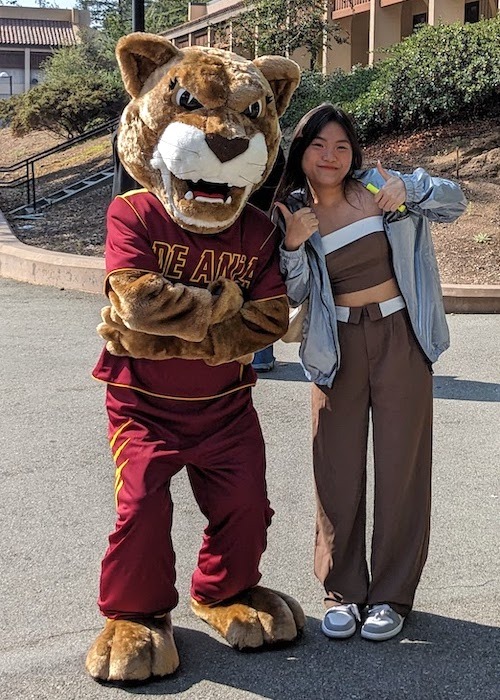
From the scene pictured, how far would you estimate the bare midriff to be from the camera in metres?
3.43

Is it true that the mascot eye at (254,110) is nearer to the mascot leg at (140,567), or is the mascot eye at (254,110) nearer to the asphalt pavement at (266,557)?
the mascot leg at (140,567)

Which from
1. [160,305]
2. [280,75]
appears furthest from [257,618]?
[280,75]

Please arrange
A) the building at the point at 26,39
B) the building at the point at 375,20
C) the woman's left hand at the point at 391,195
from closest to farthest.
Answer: the woman's left hand at the point at 391,195
the building at the point at 375,20
the building at the point at 26,39

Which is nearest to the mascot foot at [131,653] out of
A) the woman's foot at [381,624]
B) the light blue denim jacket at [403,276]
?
the woman's foot at [381,624]

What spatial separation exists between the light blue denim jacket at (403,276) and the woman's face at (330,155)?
134 millimetres

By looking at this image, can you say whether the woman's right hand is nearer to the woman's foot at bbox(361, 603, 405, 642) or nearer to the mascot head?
the mascot head

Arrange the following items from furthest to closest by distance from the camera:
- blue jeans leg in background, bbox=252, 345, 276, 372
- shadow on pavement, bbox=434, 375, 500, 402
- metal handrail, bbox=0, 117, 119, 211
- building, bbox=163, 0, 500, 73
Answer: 1. building, bbox=163, 0, 500, 73
2. metal handrail, bbox=0, 117, 119, 211
3. blue jeans leg in background, bbox=252, 345, 276, 372
4. shadow on pavement, bbox=434, 375, 500, 402

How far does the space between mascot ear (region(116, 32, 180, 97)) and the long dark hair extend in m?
0.53

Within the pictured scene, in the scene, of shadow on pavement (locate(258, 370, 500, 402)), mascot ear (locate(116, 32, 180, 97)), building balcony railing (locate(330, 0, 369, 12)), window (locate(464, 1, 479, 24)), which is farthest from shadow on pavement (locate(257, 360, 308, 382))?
building balcony railing (locate(330, 0, 369, 12))

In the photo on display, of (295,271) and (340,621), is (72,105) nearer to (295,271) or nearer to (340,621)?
(295,271)

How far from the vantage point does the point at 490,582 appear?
3.97 m

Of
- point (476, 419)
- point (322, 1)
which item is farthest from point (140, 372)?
point (322, 1)

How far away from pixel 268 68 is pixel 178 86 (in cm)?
41

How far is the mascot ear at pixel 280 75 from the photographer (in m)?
3.45
